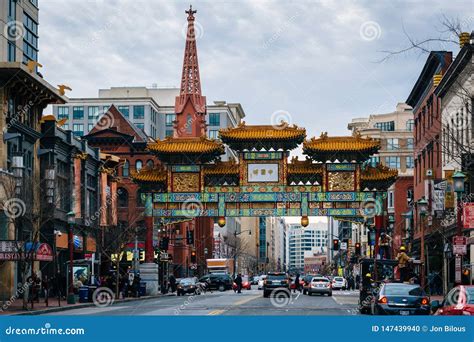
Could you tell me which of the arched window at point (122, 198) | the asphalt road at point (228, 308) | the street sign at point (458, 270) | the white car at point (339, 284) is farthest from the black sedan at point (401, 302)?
the arched window at point (122, 198)

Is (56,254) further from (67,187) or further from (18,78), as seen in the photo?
(18,78)

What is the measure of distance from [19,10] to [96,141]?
172 ft

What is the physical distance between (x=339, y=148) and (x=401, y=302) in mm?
38682

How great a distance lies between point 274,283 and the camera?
62.0 metres

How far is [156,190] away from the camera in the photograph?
2721 inches

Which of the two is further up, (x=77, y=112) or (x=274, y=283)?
(x=77, y=112)

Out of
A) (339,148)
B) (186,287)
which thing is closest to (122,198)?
(186,287)

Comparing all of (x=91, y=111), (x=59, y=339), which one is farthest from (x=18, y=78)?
(x=91, y=111)

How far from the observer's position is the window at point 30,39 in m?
62.5

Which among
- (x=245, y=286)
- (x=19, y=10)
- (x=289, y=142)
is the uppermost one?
(x=19, y=10)

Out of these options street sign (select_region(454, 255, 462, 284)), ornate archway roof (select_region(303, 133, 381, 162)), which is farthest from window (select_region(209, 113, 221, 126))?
street sign (select_region(454, 255, 462, 284))

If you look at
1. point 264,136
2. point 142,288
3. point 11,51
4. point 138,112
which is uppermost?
point 138,112

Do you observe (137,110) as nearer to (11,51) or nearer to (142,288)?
(142,288)

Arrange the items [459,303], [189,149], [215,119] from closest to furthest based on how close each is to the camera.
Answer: [459,303], [189,149], [215,119]
